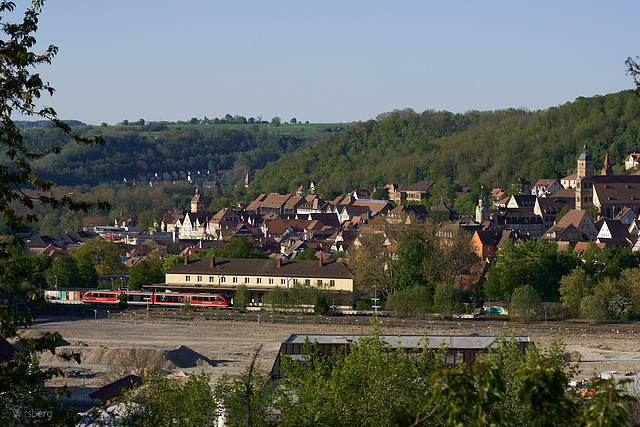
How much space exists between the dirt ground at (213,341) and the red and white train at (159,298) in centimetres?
502

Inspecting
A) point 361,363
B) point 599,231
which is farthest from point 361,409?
point 599,231

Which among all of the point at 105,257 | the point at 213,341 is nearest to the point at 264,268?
the point at 213,341

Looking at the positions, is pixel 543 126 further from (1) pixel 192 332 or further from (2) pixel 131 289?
(1) pixel 192 332

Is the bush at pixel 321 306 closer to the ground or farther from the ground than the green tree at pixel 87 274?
closer to the ground

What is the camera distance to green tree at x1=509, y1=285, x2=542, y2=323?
59.4 m

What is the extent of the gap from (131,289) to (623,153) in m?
114

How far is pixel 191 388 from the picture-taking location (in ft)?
71.1

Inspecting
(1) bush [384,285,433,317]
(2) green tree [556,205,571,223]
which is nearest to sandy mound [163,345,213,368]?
(1) bush [384,285,433,317]

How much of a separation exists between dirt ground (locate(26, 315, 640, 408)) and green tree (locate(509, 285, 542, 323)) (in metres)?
3.38

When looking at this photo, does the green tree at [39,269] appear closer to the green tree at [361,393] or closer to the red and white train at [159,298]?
the red and white train at [159,298]

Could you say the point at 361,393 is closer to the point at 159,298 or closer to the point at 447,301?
the point at 447,301

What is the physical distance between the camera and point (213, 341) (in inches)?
2056

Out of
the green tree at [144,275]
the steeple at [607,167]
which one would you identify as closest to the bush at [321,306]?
the green tree at [144,275]

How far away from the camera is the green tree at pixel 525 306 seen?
5938 cm
